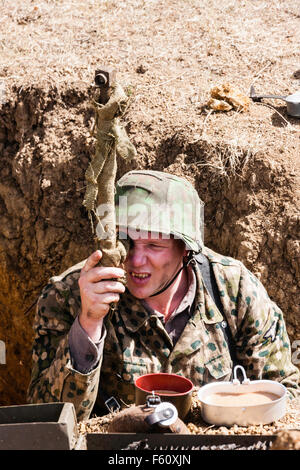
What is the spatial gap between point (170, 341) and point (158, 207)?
0.72 m

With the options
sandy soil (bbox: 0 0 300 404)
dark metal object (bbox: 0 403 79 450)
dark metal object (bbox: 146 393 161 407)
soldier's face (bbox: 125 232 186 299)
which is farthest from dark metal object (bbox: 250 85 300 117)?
dark metal object (bbox: 0 403 79 450)

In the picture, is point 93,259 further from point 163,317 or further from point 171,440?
point 171,440

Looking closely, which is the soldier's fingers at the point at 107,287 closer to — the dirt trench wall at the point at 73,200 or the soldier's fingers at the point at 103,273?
the soldier's fingers at the point at 103,273

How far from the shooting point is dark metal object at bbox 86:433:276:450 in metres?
2.67

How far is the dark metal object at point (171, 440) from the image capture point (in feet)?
8.77

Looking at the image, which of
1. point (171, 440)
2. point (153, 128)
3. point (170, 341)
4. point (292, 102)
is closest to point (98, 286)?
point (170, 341)

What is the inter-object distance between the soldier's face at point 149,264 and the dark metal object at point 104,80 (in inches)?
37.5

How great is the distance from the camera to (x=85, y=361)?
3.55 m

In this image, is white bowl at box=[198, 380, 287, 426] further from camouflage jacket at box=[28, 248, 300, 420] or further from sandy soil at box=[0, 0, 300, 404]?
sandy soil at box=[0, 0, 300, 404]

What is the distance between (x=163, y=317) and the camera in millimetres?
3980

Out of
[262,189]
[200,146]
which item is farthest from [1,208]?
[262,189]

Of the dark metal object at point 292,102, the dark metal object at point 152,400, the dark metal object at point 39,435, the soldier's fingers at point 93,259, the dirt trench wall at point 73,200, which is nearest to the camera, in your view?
the dark metal object at point 39,435

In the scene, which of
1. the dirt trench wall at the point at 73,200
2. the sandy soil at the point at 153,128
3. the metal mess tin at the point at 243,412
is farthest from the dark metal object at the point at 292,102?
the metal mess tin at the point at 243,412
